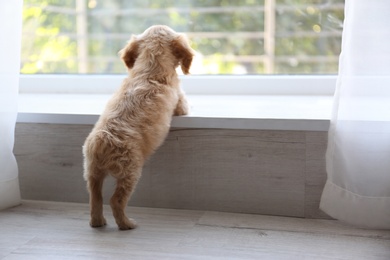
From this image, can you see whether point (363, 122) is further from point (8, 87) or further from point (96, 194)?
Result: point (8, 87)

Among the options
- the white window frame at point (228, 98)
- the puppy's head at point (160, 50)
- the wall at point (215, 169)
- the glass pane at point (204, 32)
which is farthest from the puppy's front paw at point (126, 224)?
the glass pane at point (204, 32)

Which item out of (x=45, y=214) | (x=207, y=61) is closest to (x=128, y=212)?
(x=45, y=214)

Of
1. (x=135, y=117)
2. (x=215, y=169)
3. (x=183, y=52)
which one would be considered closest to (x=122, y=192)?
(x=135, y=117)

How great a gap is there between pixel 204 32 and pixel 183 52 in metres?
0.70

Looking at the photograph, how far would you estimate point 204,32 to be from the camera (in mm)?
2242

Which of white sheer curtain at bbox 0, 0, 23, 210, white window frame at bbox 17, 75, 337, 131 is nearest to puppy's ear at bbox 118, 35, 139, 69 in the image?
white window frame at bbox 17, 75, 337, 131

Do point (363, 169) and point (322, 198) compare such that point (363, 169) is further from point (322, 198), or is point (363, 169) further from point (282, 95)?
point (282, 95)

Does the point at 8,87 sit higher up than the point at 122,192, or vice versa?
the point at 8,87

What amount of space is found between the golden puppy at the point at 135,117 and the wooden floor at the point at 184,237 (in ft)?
0.26

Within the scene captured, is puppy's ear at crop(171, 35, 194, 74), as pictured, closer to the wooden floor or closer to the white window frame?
the white window frame

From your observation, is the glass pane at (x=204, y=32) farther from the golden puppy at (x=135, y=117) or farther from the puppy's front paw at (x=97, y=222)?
the puppy's front paw at (x=97, y=222)

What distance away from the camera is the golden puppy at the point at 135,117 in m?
1.40

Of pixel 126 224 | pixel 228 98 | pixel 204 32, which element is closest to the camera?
pixel 126 224

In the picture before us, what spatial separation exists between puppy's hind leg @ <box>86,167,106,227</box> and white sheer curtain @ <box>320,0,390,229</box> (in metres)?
0.56
